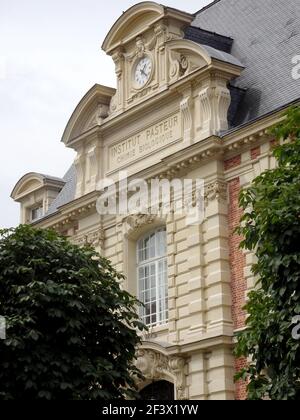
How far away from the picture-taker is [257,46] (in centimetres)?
2761

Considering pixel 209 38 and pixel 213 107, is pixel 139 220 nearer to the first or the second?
pixel 213 107

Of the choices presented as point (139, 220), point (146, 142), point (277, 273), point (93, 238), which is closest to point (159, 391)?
point (139, 220)

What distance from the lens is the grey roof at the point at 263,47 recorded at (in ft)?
83.6

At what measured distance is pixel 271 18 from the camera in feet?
92.4

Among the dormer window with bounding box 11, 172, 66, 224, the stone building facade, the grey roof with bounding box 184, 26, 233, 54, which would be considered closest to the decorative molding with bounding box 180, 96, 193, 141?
the stone building facade

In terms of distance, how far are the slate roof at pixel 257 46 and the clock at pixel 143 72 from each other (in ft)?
4.23

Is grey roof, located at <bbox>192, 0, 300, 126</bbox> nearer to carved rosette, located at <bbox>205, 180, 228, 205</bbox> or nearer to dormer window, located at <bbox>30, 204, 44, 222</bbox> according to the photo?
carved rosette, located at <bbox>205, 180, 228, 205</bbox>

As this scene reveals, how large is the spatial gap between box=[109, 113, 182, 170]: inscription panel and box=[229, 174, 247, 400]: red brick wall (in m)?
2.57

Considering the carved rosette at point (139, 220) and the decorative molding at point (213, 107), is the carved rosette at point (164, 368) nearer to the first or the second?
the carved rosette at point (139, 220)

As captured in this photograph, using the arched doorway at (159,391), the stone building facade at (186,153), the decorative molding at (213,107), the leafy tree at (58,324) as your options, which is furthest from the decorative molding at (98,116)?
the leafy tree at (58,324)
